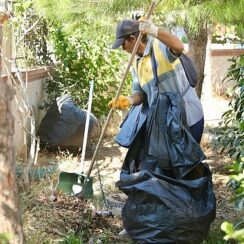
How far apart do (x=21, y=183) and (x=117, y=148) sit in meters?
2.88

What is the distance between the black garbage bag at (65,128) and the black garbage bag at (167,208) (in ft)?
10.4

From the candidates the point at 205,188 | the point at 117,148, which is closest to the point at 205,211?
the point at 205,188

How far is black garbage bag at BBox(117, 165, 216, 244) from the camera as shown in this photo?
3.82 m

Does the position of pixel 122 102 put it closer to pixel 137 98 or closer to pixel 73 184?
pixel 137 98

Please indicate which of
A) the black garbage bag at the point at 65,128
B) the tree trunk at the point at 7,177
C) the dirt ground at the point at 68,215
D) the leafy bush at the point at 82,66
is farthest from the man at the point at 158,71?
the leafy bush at the point at 82,66

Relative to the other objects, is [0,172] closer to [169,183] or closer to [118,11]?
[169,183]

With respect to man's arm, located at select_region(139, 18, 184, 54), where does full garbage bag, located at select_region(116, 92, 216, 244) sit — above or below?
below

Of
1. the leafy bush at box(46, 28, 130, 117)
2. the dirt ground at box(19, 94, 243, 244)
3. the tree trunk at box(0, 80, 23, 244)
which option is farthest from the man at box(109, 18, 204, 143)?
the leafy bush at box(46, 28, 130, 117)

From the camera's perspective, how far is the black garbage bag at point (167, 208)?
382 centimetres

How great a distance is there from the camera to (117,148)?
779 centimetres

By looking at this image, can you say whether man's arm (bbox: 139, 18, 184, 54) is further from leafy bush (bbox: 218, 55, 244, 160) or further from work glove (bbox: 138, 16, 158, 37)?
leafy bush (bbox: 218, 55, 244, 160)

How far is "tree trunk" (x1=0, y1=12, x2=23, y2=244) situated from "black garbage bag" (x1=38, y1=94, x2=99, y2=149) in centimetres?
490

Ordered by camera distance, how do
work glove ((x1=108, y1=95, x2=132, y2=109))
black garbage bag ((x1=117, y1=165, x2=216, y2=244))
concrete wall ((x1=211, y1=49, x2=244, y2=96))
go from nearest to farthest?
black garbage bag ((x1=117, y1=165, x2=216, y2=244)), work glove ((x1=108, y1=95, x2=132, y2=109)), concrete wall ((x1=211, y1=49, x2=244, y2=96))

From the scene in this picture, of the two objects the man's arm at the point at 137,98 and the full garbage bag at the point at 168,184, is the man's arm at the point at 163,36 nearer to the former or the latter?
the full garbage bag at the point at 168,184
